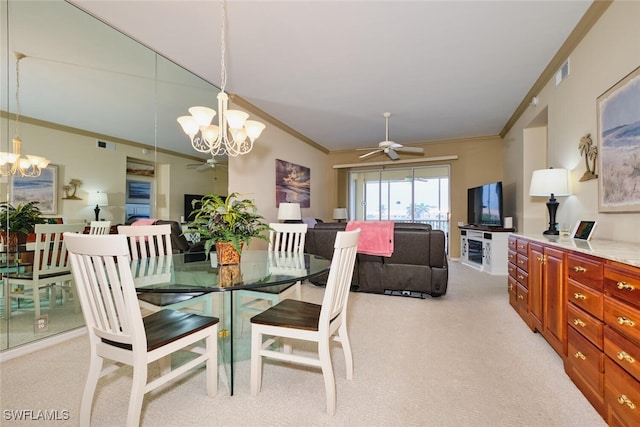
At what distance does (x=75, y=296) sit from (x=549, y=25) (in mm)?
5079

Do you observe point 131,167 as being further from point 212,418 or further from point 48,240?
point 212,418

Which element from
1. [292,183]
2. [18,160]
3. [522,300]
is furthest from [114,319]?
[292,183]

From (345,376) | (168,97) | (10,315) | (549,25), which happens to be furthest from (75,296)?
(549,25)

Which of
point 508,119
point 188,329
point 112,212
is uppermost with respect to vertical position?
point 508,119

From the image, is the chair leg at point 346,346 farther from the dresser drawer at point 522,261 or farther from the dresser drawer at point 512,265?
the dresser drawer at point 512,265

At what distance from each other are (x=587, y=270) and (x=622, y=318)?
37 centimetres

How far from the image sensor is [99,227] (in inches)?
113

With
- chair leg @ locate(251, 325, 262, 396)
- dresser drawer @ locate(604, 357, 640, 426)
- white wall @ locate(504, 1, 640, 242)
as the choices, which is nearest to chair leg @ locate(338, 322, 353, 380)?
chair leg @ locate(251, 325, 262, 396)

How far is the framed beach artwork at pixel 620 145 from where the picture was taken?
1.96m

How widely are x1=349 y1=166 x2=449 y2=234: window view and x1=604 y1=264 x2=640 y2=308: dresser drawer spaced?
5.87 metres

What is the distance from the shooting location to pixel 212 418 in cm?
148

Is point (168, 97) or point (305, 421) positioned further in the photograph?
point (168, 97)

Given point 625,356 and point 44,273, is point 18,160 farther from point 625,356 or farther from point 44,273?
point 625,356

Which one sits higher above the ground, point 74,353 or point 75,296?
point 75,296
